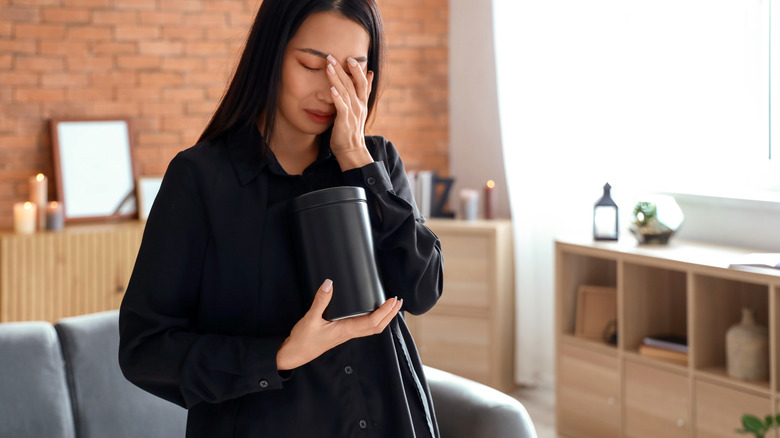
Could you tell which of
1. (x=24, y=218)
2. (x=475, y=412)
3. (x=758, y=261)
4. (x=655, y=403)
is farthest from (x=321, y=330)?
(x=24, y=218)

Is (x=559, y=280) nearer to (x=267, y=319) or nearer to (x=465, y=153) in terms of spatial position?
(x=465, y=153)

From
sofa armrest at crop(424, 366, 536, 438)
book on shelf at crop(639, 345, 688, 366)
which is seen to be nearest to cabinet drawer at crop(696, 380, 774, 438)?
book on shelf at crop(639, 345, 688, 366)

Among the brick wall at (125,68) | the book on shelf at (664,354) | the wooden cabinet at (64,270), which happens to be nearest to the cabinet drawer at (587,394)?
the book on shelf at (664,354)

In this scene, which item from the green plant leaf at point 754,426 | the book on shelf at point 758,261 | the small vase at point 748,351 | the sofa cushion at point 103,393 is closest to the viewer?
the green plant leaf at point 754,426

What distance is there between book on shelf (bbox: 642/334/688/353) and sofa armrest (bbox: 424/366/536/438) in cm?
149

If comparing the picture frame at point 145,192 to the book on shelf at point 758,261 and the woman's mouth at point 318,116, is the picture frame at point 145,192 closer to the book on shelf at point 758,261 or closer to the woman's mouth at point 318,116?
the book on shelf at point 758,261

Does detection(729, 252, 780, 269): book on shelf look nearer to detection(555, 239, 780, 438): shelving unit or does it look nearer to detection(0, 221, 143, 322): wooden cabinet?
detection(555, 239, 780, 438): shelving unit

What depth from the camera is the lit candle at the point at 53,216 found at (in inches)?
156

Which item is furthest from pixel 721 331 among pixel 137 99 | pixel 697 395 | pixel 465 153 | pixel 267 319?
pixel 137 99

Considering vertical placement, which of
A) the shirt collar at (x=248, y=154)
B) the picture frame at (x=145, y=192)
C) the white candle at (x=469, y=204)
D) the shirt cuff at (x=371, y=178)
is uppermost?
the shirt collar at (x=248, y=154)

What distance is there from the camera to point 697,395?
10.0ft

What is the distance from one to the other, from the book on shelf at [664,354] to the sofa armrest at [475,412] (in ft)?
4.86

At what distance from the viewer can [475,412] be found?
190 centimetres

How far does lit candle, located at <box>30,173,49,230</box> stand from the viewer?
401 centimetres
